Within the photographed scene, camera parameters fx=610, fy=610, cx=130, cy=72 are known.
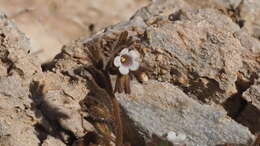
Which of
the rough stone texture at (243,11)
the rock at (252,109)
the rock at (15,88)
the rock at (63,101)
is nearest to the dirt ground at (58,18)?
the rock at (63,101)

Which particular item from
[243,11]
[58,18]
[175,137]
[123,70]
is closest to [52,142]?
[123,70]

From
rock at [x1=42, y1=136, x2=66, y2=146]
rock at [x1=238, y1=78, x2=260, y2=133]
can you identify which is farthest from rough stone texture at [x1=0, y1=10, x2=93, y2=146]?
rock at [x1=238, y1=78, x2=260, y2=133]

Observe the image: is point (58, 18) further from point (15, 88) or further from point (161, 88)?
point (161, 88)

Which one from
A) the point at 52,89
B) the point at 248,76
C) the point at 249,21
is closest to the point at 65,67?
Answer: the point at 52,89

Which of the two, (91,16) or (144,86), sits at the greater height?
(91,16)

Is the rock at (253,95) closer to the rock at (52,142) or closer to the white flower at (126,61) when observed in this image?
the white flower at (126,61)

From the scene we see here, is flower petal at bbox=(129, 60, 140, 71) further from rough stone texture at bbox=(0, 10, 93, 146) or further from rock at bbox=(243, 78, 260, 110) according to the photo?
rock at bbox=(243, 78, 260, 110)

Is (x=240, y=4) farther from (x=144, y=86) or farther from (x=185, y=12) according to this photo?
(x=144, y=86)
